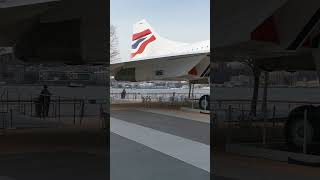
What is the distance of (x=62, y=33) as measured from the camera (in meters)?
8.23

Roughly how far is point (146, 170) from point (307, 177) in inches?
86.6

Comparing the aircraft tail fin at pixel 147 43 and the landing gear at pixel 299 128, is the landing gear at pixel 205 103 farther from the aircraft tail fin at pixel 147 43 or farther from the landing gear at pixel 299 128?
the landing gear at pixel 299 128

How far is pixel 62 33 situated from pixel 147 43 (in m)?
24.1

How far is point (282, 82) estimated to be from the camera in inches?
1330

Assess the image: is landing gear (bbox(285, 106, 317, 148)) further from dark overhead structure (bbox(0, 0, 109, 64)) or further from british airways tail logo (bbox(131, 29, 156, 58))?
british airways tail logo (bbox(131, 29, 156, 58))

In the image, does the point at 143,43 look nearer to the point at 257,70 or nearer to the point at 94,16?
the point at 257,70

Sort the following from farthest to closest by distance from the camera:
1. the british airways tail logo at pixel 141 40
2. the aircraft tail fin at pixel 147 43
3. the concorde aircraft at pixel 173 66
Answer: the british airways tail logo at pixel 141 40, the aircraft tail fin at pixel 147 43, the concorde aircraft at pixel 173 66

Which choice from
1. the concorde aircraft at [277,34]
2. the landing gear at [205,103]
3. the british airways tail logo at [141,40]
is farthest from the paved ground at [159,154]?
the british airways tail logo at [141,40]

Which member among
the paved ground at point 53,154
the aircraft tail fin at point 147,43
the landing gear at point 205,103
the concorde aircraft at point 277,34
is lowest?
the paved ground at point 53,154

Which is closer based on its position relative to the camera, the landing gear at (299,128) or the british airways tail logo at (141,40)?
the landing gear at (299,128)

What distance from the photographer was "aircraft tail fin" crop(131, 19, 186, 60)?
101 ft

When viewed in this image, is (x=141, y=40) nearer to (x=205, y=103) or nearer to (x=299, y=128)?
(x=205, y=103)

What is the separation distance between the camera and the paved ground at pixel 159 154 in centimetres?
615

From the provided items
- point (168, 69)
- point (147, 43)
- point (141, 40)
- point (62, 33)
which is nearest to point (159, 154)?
point (62, 33)
